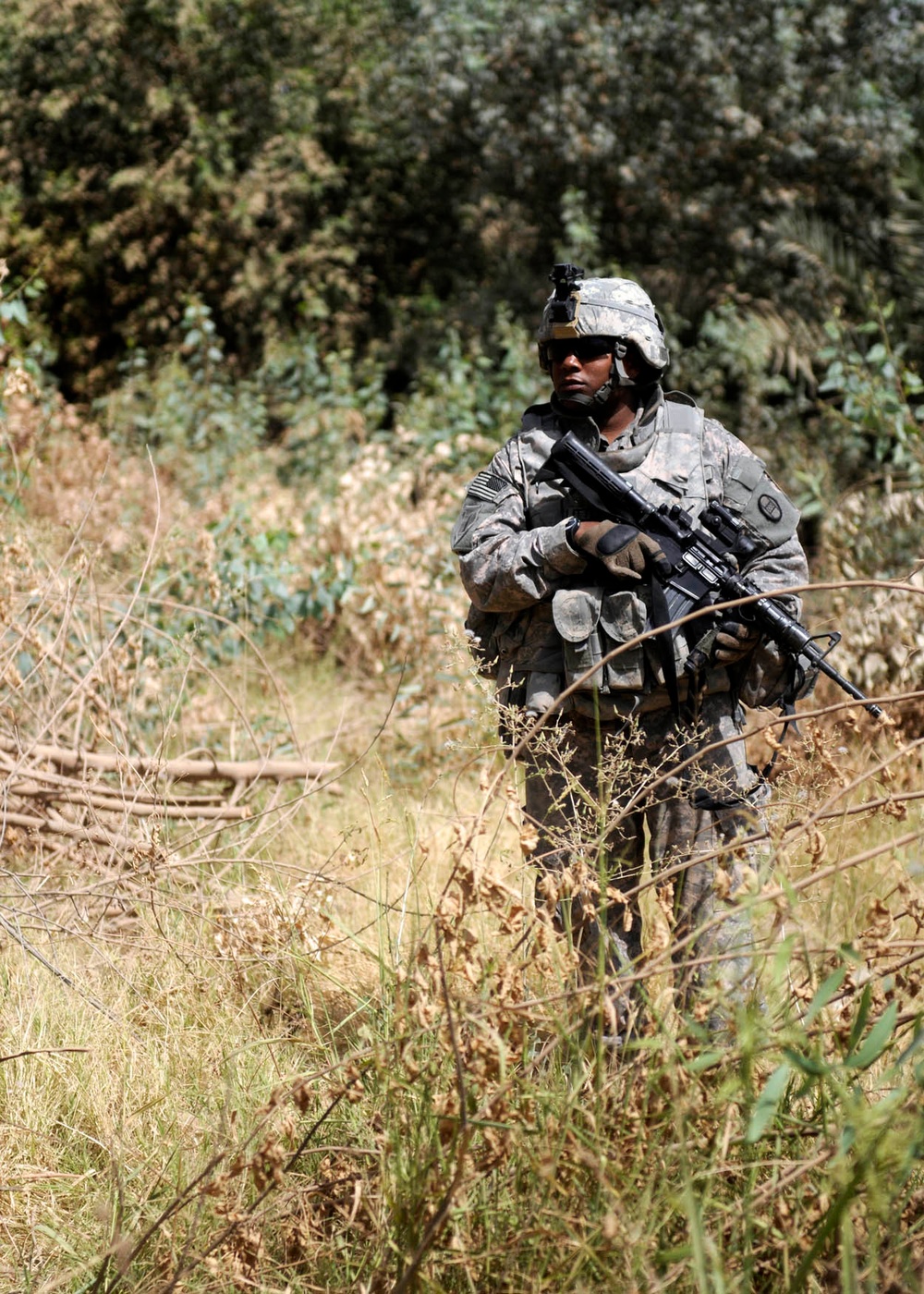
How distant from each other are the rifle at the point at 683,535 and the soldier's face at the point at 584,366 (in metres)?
0.15

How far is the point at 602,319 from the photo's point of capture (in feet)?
9.07

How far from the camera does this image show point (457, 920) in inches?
72.4

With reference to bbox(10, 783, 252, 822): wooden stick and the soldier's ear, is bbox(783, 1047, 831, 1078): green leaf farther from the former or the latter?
bbox(10, 783, 252, 822): wooden stick

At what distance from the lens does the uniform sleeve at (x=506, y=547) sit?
8.77 feet

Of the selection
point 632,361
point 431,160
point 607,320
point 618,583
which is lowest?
point 431,160

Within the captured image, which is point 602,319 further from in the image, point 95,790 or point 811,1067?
point 95,790

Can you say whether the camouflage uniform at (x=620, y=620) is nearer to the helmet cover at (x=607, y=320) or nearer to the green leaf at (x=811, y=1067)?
the helmet cover at (x=607, y=320)

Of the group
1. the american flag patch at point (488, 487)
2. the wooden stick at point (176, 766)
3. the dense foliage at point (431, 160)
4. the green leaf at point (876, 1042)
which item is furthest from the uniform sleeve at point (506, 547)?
the dense foliage at point (431, 160)

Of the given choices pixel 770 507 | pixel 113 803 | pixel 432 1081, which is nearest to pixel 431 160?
pixel 113 803

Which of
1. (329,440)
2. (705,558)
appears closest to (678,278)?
(329,440)

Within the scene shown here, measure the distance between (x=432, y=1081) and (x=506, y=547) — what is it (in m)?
1.21

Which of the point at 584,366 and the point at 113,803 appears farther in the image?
the point at 113,803

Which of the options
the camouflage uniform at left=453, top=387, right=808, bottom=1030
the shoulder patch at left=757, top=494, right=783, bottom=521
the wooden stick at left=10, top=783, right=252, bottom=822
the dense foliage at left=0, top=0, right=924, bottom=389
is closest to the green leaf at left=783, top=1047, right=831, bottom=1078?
the camouflage uniform at left=453, top=387, right=808, bottom=1030

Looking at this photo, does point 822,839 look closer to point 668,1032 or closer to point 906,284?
point 668,1032
